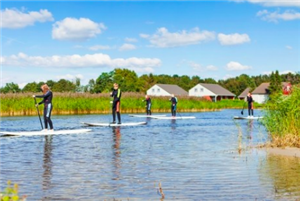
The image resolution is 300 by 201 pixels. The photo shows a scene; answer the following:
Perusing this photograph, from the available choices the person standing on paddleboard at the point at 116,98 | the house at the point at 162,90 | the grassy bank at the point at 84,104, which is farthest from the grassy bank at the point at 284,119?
the house at the point at 162,90

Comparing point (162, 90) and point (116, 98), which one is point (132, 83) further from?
point (116, 98)

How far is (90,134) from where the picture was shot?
2139 cm

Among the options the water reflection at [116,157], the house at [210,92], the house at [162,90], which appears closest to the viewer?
the water reflection at [116,157]

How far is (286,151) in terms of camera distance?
14.1 meters

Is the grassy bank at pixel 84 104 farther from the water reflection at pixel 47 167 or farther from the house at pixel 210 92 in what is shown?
the house at pixel 210 92

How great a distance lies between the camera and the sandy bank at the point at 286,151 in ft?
44.4

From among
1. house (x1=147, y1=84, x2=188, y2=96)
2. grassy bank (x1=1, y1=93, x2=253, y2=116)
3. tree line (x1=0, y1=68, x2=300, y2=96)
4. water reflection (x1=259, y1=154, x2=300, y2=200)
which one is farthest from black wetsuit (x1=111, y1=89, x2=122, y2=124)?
house (x1=147, y1=84, x2=188, y2=96)

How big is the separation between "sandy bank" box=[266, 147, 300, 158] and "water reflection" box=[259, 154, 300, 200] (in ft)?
1.52

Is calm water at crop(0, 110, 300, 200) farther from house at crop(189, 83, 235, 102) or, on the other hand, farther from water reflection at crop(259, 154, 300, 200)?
house at crop(189, 83, 235, 102)

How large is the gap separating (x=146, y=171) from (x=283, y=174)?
119 inches

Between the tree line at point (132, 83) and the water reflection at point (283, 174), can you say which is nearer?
the water reflection at point (283, 174)

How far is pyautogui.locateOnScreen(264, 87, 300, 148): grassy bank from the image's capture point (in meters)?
14.7

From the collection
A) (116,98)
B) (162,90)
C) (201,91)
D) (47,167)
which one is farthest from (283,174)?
(201,91)

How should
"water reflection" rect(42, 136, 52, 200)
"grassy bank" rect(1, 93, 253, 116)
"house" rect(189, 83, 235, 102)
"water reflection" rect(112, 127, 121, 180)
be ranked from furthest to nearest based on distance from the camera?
"house" rect(189, 83, 235, 102) → "grassy bank" rect(1, 93, 253, 116) → "water reflection" rect(112, 127, 121, 180) → "water reflection" rect(42, 136, 52, 200)
